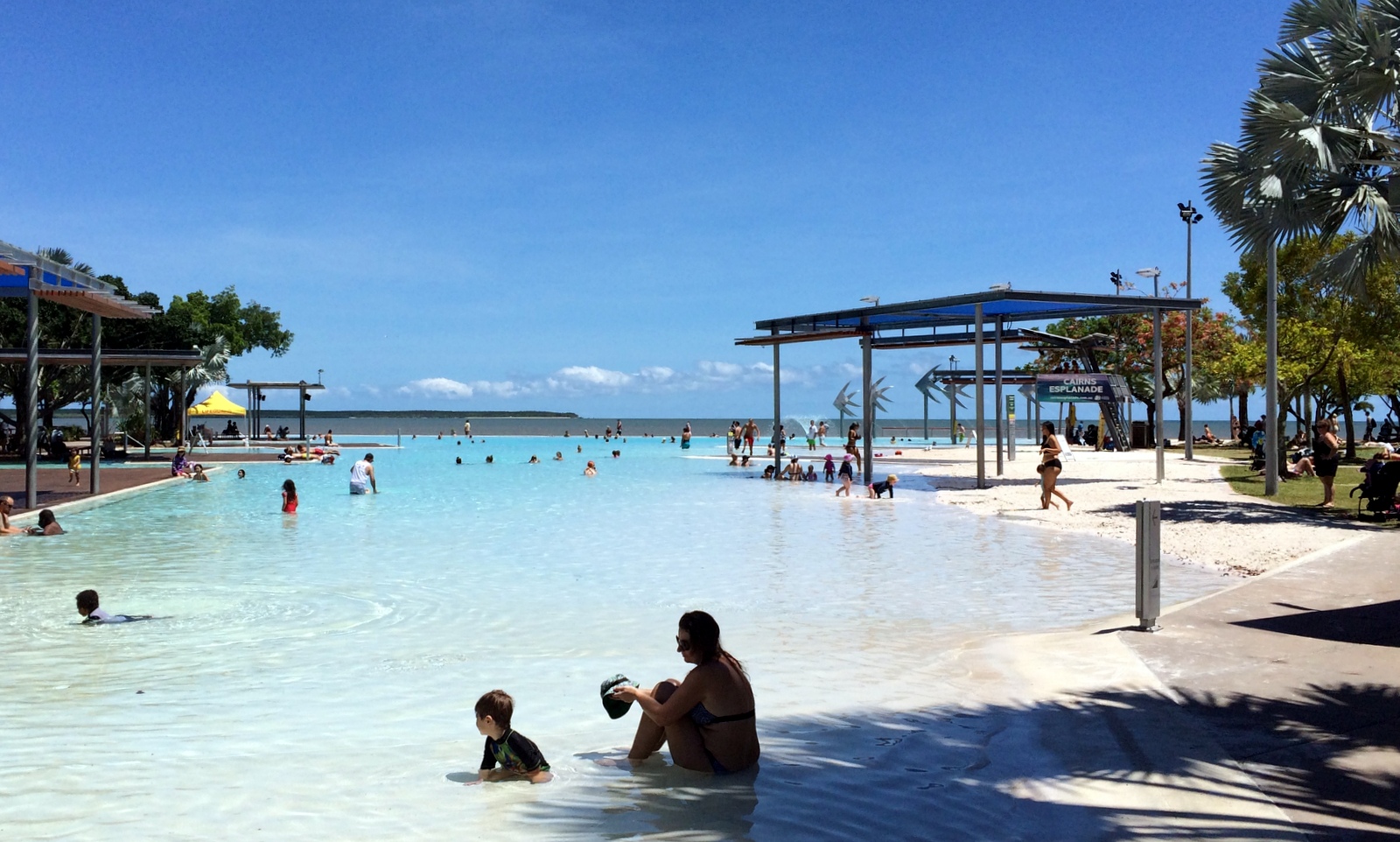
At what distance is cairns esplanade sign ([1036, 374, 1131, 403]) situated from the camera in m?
39.7

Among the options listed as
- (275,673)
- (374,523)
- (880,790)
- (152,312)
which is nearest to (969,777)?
(880,790)

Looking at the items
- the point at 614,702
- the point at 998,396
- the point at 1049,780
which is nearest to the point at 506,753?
the point at 614,702

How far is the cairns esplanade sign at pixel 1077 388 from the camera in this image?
39688 millimetres

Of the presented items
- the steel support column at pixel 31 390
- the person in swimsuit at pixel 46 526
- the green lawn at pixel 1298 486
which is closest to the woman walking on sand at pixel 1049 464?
the green lawn at pixel 1298 486

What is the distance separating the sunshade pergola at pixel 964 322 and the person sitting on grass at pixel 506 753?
17.5 meters

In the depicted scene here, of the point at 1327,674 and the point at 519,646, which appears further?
the point at 519,646

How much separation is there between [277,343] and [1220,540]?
180 ft

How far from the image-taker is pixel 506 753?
525cm

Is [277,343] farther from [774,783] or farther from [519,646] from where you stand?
[774,783]

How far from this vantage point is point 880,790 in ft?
16.4

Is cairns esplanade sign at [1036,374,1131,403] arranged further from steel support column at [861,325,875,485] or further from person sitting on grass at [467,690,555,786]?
person sitting on grass at [467,690,555,786]

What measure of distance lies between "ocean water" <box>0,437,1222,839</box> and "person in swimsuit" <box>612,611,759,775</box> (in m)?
0.10

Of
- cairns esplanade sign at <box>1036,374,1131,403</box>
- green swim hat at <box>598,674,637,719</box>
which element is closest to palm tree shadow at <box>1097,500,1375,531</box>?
green swim hat at <box>598,674,637,719</box>

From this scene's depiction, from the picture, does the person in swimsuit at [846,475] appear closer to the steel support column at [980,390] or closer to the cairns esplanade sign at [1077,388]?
the steel support column at [980,390]
